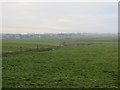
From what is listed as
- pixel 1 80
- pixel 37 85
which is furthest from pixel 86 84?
pixel 1 80

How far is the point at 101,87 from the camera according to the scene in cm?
1384

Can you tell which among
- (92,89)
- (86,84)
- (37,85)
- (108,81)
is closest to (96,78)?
(108,81)

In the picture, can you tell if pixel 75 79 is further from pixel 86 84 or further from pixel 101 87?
pixel 101 87

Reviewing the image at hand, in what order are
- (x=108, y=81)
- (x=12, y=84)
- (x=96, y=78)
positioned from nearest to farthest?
(x=12, y=84)
(x=108, y=81)
(x=96, y=78)

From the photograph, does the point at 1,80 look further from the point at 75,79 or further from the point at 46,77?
the point at 75,79

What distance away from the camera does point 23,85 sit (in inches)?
558

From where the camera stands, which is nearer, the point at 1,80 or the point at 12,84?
the point at 12,84

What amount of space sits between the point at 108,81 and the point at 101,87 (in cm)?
188

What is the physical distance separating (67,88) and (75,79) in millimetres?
2732

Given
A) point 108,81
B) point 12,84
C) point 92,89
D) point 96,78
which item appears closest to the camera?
point 92,89

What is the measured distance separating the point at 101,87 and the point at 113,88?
793mm

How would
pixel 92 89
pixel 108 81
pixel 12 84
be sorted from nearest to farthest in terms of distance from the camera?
pixel 92 89, pixel 12 84, pixel 108 81

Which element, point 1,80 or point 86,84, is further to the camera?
point 1,80

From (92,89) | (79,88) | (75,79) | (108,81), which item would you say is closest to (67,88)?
(79,88)
